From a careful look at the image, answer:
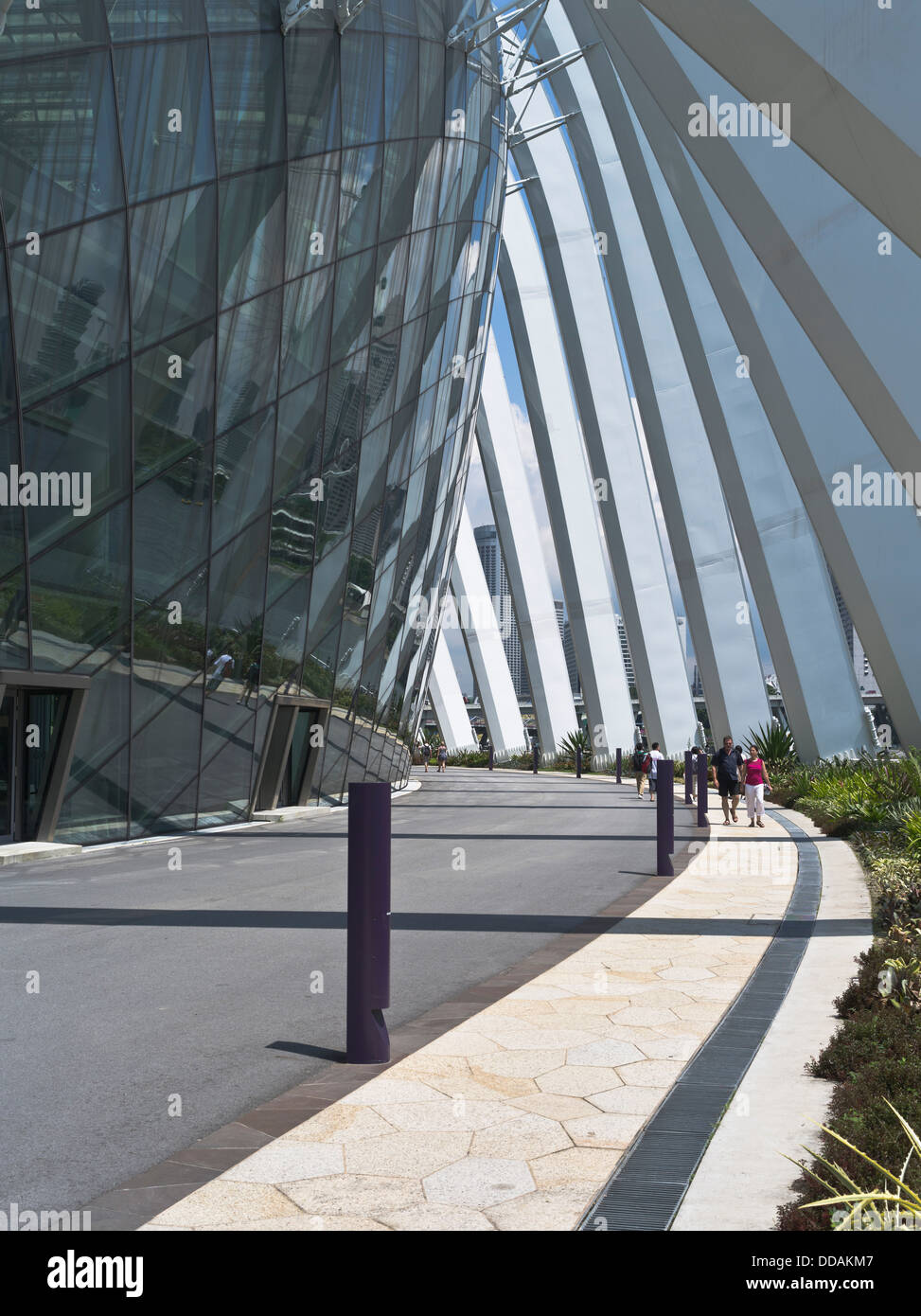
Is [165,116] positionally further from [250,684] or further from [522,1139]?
[522,1139]

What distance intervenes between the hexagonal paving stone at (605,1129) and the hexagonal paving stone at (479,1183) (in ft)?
1.17

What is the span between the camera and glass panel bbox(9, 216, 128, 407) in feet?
41.5

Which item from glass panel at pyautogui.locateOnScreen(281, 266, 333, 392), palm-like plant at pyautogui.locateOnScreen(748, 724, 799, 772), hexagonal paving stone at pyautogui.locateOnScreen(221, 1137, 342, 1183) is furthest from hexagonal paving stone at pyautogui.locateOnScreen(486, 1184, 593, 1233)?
palm-like plant at pyautogui.locateOnScreen(748, 724, 799, 772)

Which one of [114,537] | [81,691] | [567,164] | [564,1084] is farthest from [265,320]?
[567,164]

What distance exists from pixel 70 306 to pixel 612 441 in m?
22.2

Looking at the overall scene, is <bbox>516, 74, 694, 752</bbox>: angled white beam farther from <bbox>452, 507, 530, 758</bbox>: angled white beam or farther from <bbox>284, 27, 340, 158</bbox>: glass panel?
<bbox>284, 27, 340, 158</bbox>: glass panel

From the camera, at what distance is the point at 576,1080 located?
5.00m

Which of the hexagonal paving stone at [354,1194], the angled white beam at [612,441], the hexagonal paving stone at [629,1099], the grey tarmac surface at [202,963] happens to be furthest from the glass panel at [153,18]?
the angled white beam at [612,441]

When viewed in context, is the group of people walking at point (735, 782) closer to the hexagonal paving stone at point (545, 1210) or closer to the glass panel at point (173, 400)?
the glass panel at point (173, 400)

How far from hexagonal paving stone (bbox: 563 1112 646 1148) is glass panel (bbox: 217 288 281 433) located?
13304 millimetres

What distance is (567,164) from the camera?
35.0 meters

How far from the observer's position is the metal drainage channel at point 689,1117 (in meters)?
3.53

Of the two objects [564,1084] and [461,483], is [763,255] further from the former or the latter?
[461,483]

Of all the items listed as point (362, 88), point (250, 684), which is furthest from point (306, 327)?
point (250, 684)
